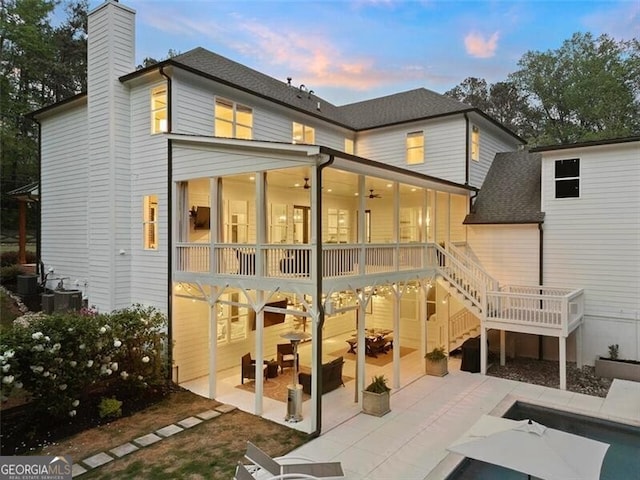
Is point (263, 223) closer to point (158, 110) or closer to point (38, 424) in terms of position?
point (158, 110)

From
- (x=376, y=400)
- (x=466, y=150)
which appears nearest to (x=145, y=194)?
(x=376, y=400)

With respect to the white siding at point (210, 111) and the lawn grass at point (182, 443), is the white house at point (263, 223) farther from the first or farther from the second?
the lawn grass at point (182, 443)

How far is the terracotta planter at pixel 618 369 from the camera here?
11.6 metres

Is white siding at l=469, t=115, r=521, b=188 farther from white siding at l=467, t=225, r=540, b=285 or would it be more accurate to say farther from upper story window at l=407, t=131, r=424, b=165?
white siding at l=467, t=225, r=540, b=285

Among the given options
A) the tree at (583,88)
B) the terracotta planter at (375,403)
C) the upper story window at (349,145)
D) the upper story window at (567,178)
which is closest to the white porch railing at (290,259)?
the terracotta planter at (375,403)

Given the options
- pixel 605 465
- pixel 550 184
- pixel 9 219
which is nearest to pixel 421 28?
pixel 550 184

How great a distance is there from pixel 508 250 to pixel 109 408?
1301 centimetres

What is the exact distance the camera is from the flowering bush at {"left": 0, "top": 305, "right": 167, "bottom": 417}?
7742mm

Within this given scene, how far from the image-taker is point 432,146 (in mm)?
16234

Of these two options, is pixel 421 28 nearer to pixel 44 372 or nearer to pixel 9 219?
pixel 44 372

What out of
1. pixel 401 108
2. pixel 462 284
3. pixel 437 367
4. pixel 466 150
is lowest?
pixel 437 367

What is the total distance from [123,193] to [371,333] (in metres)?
9.87

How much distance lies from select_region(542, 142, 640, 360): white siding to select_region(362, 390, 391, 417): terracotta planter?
7763 mm

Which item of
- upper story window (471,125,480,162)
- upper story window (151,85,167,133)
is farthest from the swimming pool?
upper story window (151,85,167,133)
